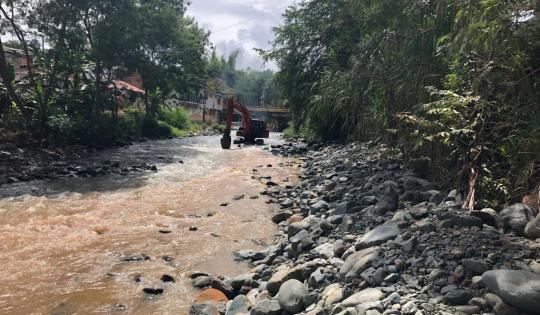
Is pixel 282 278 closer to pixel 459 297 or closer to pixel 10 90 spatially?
pixel 459 297

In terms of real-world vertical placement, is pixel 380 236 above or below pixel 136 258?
above

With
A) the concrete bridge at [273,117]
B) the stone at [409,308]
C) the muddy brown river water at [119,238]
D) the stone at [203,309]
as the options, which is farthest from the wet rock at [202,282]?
the concrete bridge at [273,117]

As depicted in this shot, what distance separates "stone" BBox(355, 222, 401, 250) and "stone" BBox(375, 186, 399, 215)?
127 centimetres

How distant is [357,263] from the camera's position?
4.54 meters

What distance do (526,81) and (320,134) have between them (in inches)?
769

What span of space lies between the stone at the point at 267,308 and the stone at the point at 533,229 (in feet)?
8.86

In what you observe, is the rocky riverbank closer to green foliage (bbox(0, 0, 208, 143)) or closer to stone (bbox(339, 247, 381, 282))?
stone (bbox(339, 247, 381, 282))

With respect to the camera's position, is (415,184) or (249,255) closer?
Result: (249,255)

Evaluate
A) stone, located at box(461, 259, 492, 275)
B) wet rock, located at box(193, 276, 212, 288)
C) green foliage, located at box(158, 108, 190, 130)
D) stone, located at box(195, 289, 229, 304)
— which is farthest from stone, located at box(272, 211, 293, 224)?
green foliage, located at box(158, 108, 190, 130)

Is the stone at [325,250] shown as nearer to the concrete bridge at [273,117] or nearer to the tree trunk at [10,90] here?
the tree trunk at [10,90]

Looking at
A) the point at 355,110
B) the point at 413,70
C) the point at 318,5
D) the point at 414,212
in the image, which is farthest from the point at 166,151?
the point at 414,212

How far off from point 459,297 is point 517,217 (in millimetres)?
1689

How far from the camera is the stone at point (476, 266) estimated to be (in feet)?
12.2

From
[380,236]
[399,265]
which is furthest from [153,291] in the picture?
[399,265]
